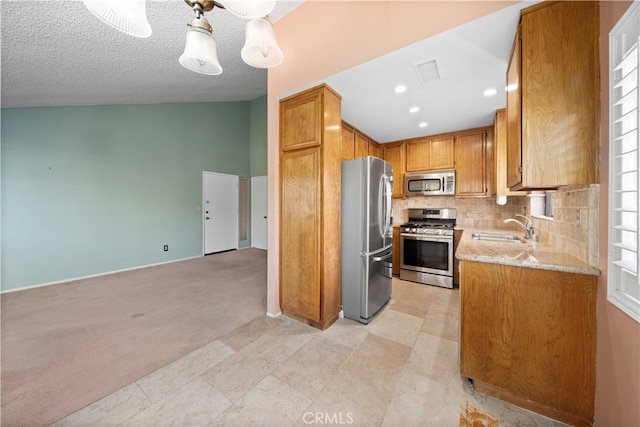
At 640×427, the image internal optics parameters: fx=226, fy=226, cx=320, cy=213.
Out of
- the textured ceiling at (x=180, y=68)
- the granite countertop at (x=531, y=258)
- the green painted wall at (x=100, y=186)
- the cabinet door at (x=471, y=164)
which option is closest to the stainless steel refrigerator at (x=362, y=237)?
the textured ceiling at (x=180, y=68)

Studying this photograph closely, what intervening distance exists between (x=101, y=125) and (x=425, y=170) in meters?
5.44

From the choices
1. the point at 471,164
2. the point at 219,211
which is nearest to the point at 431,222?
the point at 471,164

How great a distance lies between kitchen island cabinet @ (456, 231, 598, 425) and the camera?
1.23 m

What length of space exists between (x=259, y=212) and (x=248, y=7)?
5.68m

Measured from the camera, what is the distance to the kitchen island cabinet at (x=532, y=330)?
4.03 ft

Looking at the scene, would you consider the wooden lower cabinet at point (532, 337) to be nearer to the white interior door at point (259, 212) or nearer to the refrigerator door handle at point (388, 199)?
the refrigerator door handle at point (388, 199)

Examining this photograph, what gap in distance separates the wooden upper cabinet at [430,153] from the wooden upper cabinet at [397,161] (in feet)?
0.32

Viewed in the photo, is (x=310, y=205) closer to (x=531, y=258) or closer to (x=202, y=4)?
(x=202, y=4)

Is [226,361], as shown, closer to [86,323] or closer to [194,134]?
[86,323]

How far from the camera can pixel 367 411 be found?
4.38 ft

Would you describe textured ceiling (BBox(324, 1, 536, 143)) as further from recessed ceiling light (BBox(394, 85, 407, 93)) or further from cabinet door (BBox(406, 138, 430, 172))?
cabinet door (BBox(406, 138, 430, 172))

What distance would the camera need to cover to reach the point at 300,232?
7.57ft

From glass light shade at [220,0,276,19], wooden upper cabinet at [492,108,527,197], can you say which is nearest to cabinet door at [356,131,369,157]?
wooden upper cabinet at [492,108,527,197]

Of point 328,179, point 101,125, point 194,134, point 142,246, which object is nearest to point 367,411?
point 328,179
